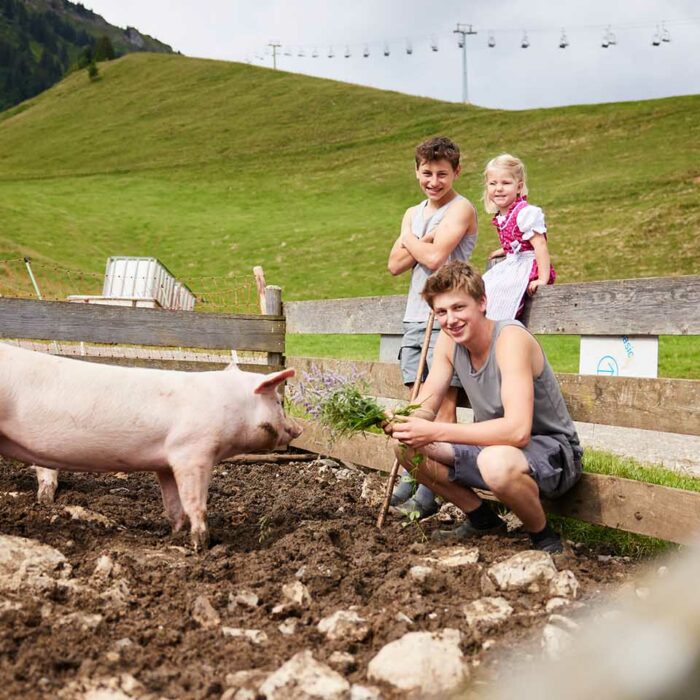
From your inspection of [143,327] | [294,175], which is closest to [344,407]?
[143,327]

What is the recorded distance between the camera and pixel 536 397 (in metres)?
4.03

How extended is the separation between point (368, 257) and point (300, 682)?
2939 centimetres

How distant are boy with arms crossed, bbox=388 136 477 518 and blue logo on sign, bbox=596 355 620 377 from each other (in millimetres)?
800

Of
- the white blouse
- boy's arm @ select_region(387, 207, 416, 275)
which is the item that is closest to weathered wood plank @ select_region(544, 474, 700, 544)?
the white blouse

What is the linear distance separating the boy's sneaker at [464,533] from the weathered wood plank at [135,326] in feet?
9.60

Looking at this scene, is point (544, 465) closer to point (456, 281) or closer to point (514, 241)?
point (456, 281)

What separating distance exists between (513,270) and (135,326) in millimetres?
2950

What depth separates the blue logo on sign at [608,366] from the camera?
15.5ft

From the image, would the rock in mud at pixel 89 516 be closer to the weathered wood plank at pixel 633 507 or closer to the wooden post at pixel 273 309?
the weathered wood plank at pixel 633 507

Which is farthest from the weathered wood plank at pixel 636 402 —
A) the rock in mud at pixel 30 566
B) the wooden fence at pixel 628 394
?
the rock in mud at pixel 30 566

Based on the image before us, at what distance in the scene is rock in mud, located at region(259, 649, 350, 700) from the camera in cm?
245

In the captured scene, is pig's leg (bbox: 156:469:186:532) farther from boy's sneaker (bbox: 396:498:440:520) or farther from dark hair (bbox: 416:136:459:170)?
dark hair (bbox: 416:136:459:170)

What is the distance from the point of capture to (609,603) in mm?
3162

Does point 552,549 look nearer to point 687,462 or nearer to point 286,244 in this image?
point 687,462
